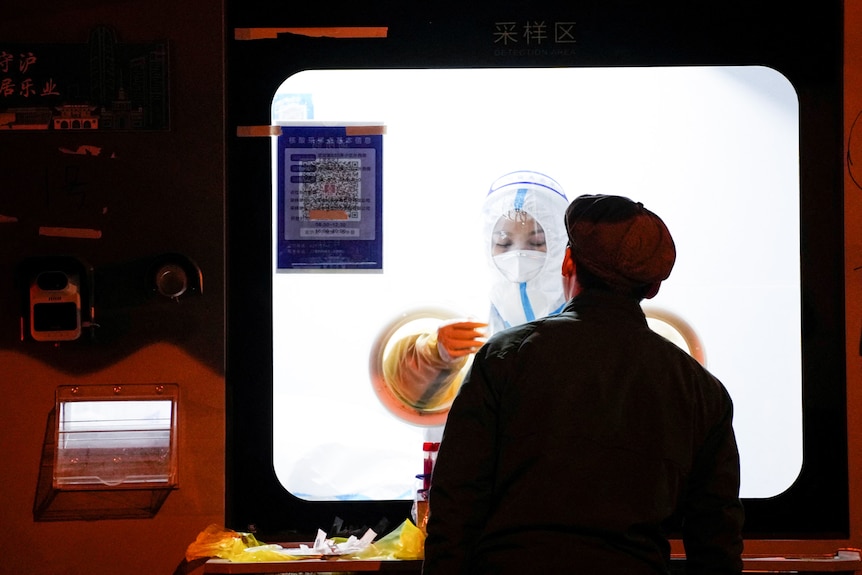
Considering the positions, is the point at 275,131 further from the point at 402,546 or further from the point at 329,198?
the point at 402,546

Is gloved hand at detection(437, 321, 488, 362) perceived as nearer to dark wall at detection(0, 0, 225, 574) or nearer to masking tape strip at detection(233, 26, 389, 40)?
dark wall at detection(0, 0, 225, 574)

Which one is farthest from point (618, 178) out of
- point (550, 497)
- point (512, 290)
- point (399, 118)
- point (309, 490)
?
point (309, 490)

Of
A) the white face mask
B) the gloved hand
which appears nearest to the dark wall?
the gloved hand

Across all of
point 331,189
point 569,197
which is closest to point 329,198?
point 331,189

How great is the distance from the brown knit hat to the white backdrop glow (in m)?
0.50

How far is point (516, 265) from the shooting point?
2.14 meters

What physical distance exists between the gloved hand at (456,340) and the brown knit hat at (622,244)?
0.49m

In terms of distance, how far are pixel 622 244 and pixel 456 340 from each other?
595 millimetres

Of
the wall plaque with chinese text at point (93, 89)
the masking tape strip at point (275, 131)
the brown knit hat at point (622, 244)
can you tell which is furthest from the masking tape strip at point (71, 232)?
the brown knit hat at point (622, 244)

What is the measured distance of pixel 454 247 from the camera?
2.14 m

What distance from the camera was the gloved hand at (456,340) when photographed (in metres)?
2.06

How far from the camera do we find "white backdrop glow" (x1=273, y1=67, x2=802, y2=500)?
210 cm

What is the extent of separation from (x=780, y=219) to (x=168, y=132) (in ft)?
5.16

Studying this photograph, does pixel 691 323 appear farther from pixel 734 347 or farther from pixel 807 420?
pixel 807 420
